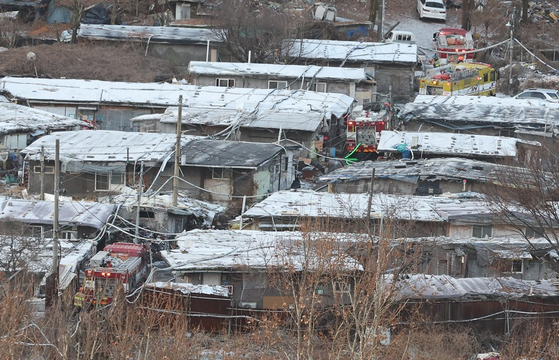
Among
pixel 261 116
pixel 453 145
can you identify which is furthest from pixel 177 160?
pixel 453 145

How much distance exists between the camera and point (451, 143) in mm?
30625

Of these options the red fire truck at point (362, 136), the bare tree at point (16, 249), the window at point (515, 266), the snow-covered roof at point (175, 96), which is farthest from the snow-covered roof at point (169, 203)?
the snow-covered roof at point (175, 96)

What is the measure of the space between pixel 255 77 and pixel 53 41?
10794mm

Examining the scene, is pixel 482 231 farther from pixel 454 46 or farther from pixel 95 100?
pixel 454 46

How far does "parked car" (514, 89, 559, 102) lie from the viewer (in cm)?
3634

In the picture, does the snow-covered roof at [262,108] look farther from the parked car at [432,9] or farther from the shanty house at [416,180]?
the parked car at [432,9]

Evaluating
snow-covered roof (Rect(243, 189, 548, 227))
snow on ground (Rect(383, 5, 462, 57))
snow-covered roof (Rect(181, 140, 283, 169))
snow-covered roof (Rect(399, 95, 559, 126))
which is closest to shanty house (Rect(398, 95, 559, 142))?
snow-covered roof (Rect(399, 95, 559, 126))

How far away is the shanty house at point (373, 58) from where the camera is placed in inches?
1581

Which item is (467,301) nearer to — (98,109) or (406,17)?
(98,109)

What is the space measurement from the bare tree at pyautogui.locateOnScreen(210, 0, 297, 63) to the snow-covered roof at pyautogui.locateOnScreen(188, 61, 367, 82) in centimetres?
211

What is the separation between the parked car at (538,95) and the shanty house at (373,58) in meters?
4.86

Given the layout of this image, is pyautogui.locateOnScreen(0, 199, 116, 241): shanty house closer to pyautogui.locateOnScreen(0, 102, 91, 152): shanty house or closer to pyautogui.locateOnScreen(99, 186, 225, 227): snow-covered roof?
pyautogui.locateOnScreen(99, 186, 225, 227): snow-covered roof

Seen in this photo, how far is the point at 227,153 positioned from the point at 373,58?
14207 millimetres

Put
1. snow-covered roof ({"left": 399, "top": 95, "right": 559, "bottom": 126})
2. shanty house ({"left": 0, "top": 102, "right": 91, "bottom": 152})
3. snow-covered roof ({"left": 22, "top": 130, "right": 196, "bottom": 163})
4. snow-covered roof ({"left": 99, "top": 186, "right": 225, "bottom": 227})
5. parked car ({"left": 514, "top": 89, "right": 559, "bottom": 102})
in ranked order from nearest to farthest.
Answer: snow-covered roof ({"left": 99, "top": 186, "right": 225, "bottom": 227}) < snow-covered roof ({"left": 22, "top": 130, "right": 196, "bottom": 163}) < shanty house ({"left": 0, "top": 102, "right": 91, "bottom": 152}) < snow-covered roof ({"left": 399, "top": 95, "right": 559, "bottom": 126}) < parked car ({"left": 514, "top": 89, "right": 559, "bottom": 102})
